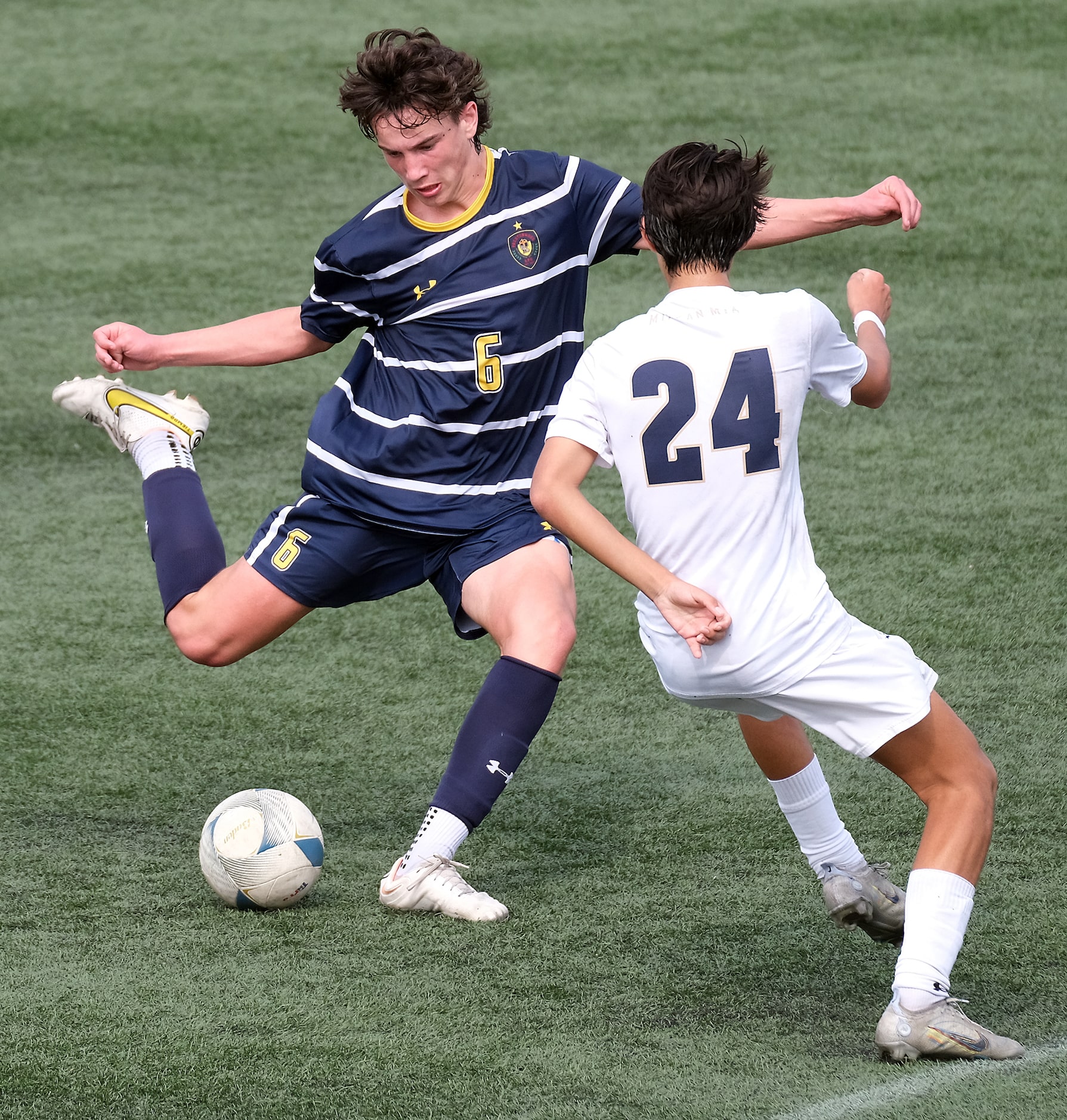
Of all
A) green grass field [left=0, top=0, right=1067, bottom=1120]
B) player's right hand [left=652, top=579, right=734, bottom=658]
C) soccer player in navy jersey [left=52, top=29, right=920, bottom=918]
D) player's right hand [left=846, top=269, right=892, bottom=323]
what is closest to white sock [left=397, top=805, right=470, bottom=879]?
soccer player in navy jersey [left=52, top=29, right=920, bottom=918]

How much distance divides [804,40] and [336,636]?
367 inches

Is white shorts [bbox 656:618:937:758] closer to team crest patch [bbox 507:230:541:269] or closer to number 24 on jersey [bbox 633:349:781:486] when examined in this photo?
number 24 on jersey [bbox 633:349:781:486]

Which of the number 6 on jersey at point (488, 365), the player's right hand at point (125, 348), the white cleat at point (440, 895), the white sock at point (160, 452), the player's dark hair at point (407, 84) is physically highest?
the player's dark hair at point (407, 84)

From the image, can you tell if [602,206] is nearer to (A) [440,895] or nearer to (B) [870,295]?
(B) [870,295]

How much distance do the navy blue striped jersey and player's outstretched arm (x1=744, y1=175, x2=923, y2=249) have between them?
0.34m

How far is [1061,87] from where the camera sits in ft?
40.1

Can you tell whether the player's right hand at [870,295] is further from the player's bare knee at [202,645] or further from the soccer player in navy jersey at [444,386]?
the player's bare knee at [202,645]

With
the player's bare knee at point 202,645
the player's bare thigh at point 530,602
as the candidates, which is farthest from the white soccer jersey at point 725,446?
the player's bare knee at point 202,645

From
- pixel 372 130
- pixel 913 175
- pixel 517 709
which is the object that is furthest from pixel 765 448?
pixel 913 175

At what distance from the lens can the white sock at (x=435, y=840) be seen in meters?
3.84

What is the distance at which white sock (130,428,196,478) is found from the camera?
470 cm

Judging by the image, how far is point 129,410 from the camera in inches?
191

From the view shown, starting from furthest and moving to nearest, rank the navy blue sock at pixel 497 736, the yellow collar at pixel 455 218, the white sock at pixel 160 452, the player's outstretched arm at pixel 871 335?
the white sock at pixel 160 452
the yellow collar at pixel 455 218
the navy blue sock at pixel 497 736
the player's outstretched arm at pixel 871 335

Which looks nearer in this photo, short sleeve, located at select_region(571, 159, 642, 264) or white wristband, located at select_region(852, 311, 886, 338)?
white wristband, located at select_region(852, 311, 886, 338)
